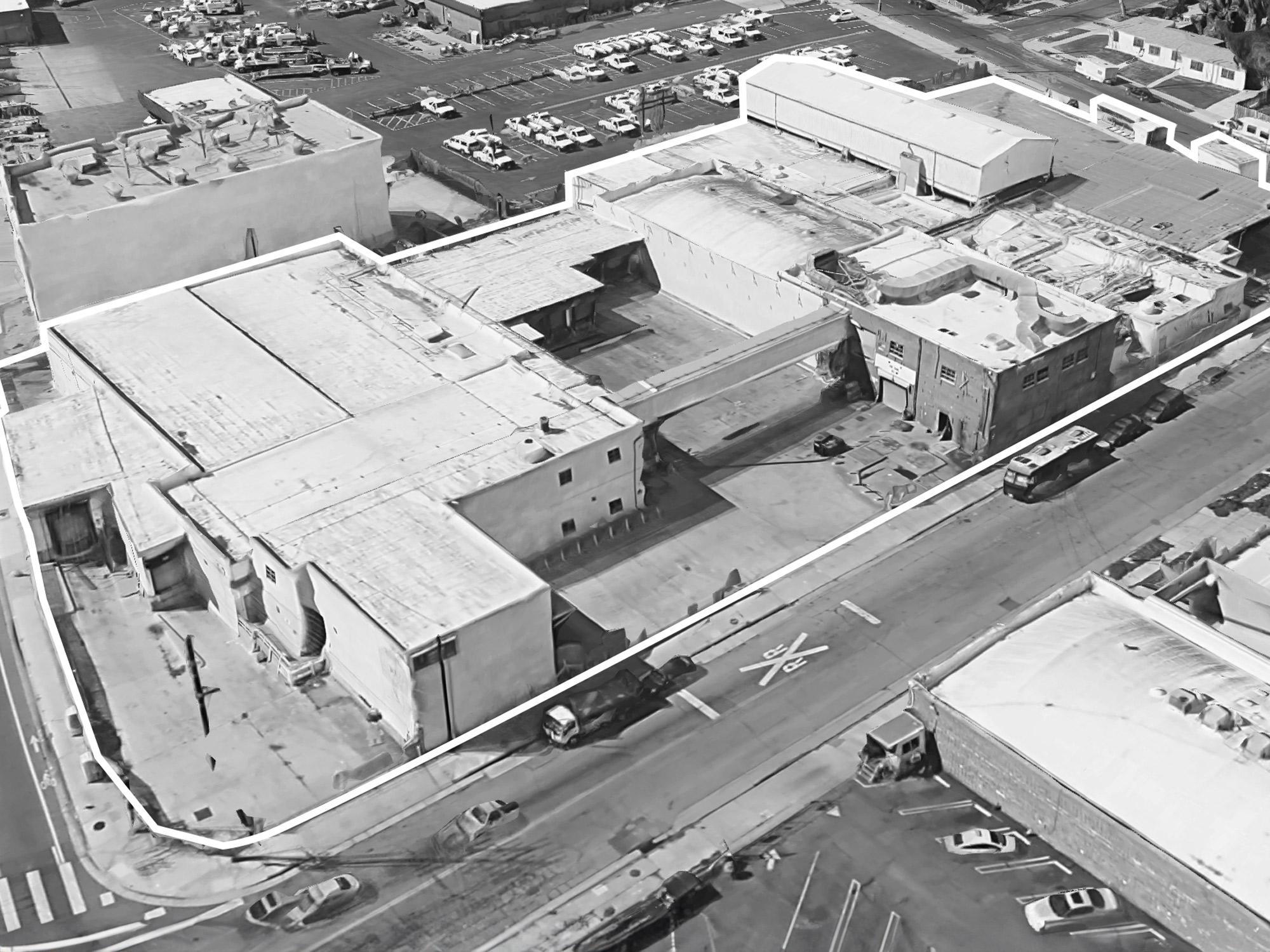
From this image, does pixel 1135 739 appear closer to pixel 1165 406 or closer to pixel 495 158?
pixel 1165 406

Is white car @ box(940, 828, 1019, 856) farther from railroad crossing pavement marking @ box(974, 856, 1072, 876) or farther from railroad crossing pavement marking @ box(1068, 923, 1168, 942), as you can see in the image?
railroad crossing pavement marking @ box(1068, 923, 1168, 942)

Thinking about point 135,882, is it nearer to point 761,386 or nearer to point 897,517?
point 897,517

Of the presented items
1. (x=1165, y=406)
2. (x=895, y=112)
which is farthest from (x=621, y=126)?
(x=1165, y=406)

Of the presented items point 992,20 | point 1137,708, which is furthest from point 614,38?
point 1137,708

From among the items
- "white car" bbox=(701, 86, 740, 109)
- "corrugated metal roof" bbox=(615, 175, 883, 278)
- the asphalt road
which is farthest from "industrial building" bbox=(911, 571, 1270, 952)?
"white car" bbox=(701, 86, 740, 109)

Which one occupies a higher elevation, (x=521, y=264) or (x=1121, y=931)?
(x=521, y=264)

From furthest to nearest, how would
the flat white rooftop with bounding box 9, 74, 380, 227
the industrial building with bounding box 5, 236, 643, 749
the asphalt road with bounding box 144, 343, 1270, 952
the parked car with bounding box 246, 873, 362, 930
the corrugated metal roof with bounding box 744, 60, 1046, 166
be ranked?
the corrugated metal roof with bounding box 744, 60, 1046, 166, the flat white rooftop with bounding box 9, 74, 380, 227, the industrial building with bounding box 5, 236, 643, 749, the asphalt road with bounding box 144, 343, 1270, 952, the parked car with bounding box 246, 873, 362, 930

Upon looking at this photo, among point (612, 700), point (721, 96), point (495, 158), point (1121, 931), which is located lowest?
point (1121, 931)
